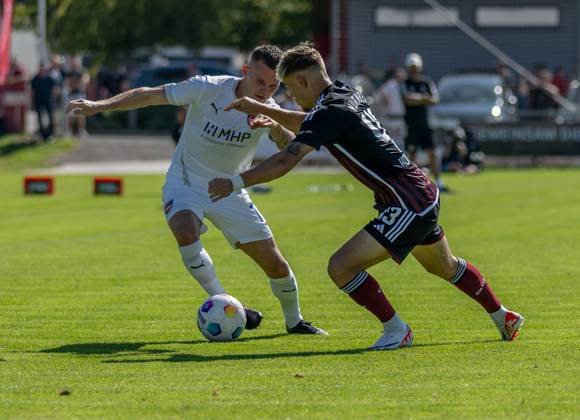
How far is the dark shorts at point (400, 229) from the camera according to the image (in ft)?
29.9

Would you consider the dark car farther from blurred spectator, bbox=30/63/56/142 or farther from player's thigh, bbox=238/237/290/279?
player's thigh, bbox=238/237/290/279

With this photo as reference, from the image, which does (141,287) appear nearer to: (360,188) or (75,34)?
(360,188)

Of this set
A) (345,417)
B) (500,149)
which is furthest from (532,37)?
(345,417)

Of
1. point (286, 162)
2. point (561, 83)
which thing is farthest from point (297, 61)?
point (561, 83)

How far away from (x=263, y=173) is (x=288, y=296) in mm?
1804

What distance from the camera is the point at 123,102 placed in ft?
31.7

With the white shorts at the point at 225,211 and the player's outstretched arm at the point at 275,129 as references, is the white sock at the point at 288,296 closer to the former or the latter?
the white shorts at the point at 225,211

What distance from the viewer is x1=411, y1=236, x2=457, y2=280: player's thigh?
947 cm

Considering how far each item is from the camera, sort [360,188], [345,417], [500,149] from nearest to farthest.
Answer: [345,417], [360,188], [500,149]

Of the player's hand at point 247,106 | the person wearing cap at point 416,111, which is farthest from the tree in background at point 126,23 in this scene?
the player's hand at point 247,106

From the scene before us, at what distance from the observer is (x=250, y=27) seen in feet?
197

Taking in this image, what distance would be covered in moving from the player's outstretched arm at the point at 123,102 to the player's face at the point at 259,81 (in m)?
0.62

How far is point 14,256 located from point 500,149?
65.1 feet

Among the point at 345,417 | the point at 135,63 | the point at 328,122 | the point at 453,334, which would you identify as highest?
the point at 328,122
